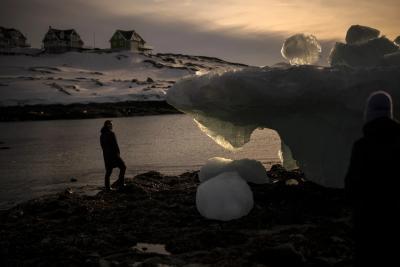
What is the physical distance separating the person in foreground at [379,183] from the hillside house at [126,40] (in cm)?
10242

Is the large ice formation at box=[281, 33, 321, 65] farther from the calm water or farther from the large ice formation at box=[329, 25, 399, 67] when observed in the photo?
the calm water

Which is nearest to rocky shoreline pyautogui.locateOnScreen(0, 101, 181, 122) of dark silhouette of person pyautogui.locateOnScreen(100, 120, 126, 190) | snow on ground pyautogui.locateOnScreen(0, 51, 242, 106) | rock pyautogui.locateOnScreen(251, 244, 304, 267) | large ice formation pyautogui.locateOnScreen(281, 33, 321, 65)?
snow on ground pyautogui.locateOnScreen(0, 51, 242, 106)

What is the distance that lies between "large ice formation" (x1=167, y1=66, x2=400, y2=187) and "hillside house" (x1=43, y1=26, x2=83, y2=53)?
95.3 metres

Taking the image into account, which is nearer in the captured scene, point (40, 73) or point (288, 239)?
point (288, 239)

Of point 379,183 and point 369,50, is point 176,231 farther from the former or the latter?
point 369,50

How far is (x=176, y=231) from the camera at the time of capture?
25.1 feet

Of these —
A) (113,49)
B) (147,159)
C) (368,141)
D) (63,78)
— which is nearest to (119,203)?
(368,141)

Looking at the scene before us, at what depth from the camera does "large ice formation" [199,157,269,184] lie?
1056 centimetres

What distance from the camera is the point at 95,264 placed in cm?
625

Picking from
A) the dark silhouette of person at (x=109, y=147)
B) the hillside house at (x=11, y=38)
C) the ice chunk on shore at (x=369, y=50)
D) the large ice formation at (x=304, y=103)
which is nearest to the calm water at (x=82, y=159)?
the dark silhouette of person at (x=109, y=147)

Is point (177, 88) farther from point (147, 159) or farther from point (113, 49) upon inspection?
point (113, 49)

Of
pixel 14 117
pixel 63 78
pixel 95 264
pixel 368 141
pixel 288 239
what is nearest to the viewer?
pixel 368 141

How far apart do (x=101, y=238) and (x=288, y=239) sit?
283 cm

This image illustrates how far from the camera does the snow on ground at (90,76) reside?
211 feet
